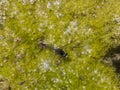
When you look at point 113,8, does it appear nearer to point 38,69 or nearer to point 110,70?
point 110,70

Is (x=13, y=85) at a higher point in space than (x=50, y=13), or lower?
lower

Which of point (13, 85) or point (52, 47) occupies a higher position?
point (52, 47)

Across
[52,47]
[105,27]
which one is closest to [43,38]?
[52,47]

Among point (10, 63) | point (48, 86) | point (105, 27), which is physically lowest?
point (48, 86)

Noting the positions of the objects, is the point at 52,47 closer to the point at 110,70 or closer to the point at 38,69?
the point at 38,69

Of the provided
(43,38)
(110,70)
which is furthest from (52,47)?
(110,70)

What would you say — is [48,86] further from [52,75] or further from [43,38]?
[43,38]
